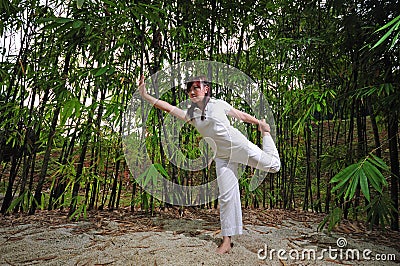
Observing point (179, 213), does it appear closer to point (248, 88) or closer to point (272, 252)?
point (272, 252)

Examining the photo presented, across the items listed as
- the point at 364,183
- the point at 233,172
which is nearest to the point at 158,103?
the point at 233,172

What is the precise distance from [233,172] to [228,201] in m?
0.17

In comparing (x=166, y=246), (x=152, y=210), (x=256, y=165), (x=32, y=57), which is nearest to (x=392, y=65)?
(x=256, y=165)

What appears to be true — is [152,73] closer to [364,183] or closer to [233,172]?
[233,172]

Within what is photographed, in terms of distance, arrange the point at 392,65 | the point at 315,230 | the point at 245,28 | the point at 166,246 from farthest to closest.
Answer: the point at 245,28 < the point at 315,230 < the point at 392,65 < the point at 166,246

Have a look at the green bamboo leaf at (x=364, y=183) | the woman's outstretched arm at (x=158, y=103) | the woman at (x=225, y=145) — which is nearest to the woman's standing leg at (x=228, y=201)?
the woman at (x=225, y=145)

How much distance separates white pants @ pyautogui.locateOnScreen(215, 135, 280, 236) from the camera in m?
1.70

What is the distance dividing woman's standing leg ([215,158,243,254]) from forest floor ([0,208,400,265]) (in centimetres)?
11

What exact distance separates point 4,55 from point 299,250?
2.46m

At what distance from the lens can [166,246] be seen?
65.5 inches

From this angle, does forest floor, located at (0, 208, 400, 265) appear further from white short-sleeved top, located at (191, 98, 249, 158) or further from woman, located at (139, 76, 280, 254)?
white short-sleeved top, located at (191, 98, 249, 158)

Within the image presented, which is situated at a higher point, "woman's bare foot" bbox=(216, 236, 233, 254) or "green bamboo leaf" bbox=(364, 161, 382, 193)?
"green bamboo leaf" bbox=(364, 161, 382, 193)

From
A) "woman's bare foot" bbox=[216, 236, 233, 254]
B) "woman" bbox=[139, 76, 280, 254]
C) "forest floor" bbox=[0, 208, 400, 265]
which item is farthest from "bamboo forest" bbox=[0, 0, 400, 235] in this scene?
"woman's bare foot" bbox=[216, 236, 233, 254]

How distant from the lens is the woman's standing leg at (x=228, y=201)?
170 centimetres
